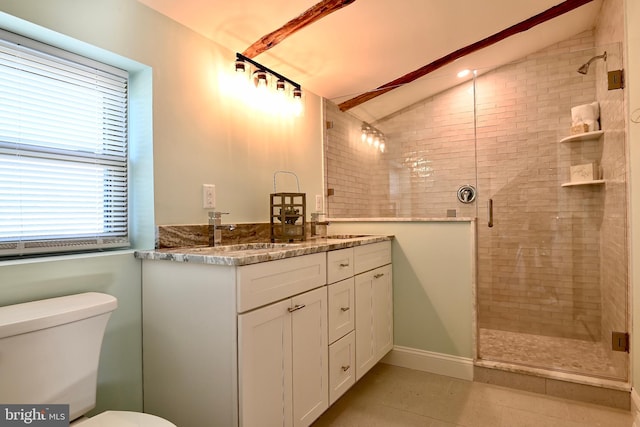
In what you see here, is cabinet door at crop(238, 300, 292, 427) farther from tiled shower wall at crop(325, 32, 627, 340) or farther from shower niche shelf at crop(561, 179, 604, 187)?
shower niche shelf at crop(561, 179, 604, 187)

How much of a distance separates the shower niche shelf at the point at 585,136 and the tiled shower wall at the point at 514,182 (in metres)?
0.04

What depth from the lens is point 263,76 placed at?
2221 mm

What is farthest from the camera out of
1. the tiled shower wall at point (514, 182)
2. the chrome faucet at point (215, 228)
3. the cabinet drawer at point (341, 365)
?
the tiled shower wall at point (514, 182)

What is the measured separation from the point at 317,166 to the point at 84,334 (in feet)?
6.52

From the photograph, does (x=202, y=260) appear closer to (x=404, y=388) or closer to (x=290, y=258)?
(x=290, y=258)

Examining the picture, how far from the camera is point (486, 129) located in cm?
304

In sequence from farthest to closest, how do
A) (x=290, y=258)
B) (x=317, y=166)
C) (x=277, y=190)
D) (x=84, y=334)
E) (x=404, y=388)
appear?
(x=317, y=166)
(x=277, y=190)
(x=404, y=388)
(x=290, y=258)
(x=84, y=334)

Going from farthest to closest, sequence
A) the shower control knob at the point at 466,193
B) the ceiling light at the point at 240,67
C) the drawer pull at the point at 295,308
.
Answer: the shower control knob at the point at 466,193
the ceiling light at the point at 240,67
the drawer pull at the point at 295,308

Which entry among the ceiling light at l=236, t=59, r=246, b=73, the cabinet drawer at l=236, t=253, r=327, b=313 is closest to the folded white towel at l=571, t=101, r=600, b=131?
the cabinet drawer at l=236, t=253, r=327, b=313

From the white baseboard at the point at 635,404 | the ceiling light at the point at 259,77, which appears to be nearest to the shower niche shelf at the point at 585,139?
the white baseboard at the point at 635,404

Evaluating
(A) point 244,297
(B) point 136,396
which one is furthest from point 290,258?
(B) point 136,396

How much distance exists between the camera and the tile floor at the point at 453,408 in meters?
1.85

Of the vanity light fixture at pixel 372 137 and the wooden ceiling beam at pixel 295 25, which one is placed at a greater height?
the wooden ceiling beam at pixel 295 25

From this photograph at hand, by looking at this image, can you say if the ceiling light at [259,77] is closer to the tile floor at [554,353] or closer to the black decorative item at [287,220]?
the black decorative item at [287,220]
